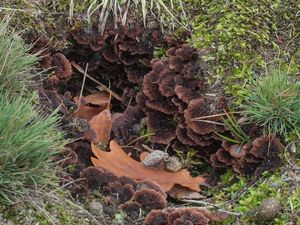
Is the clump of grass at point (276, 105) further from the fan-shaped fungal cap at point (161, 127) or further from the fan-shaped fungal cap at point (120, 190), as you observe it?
the fan-shaped fungal cap at point (120, 190)

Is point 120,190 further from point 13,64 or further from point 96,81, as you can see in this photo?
point 96,81

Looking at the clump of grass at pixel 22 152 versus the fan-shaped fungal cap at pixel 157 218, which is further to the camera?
the fan-shaped fungal cap at pixel 157 218

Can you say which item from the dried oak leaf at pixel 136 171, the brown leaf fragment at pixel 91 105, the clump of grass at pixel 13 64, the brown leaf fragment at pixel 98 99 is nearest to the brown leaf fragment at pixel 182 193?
the dried oak leaf at pixel 136 171

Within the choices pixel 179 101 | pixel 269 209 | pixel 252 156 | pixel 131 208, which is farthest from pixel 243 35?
pixel 131 208

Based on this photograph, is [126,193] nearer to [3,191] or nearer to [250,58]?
[3,191]

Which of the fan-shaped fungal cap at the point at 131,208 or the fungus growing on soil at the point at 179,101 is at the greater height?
the fungus growing on soil at the point at 179,101

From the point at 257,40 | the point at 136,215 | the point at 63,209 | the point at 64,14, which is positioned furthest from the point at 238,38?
the point at 63,209
